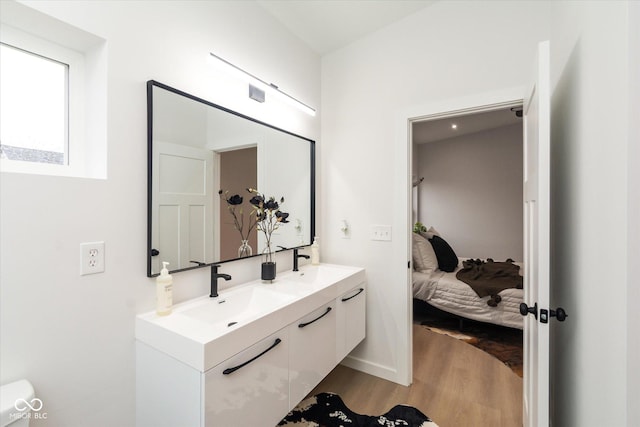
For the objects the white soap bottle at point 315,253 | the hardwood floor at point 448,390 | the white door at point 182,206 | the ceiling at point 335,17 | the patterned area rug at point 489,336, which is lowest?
the hardwood floor at point 448,390

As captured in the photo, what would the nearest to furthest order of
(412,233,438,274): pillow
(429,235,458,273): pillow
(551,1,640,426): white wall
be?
(551,1,640,426): white wall
(412,233,438,274): pillow
(429,235,458,273): pillow

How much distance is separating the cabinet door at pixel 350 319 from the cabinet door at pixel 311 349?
0.08m

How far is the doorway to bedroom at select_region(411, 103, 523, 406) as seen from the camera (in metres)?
2.91

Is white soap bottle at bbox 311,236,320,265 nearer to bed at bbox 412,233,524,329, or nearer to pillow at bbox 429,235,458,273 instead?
bed at bbox 412,233,524,329

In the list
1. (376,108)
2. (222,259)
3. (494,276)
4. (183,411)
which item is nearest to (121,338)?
(183,411)

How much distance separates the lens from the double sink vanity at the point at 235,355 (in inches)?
40.3

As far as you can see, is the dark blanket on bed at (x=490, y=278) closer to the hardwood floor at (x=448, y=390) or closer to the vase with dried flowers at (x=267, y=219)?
the hardwood floor at (x=448, y=390)

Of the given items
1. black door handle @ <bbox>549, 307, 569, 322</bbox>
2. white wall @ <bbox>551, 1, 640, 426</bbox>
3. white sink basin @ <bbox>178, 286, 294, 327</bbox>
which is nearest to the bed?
white wall @ <bbox>551, 1, 640, 426</bbox>

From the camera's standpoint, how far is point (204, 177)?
5.02 ft

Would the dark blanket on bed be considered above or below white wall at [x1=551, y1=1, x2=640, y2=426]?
below

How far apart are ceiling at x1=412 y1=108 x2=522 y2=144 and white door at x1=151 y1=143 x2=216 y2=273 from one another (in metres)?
3.15

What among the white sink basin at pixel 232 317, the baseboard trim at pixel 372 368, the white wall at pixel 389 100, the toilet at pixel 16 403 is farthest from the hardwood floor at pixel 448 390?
the toilet at pixel 16 403

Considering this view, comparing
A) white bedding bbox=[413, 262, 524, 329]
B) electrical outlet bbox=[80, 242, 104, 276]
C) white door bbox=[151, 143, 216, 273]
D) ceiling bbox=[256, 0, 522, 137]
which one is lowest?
white bedding bbox=[413, 262, 524, 329]

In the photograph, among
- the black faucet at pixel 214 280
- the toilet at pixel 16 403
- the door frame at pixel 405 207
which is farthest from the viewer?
the door frame at pixel 405 207
